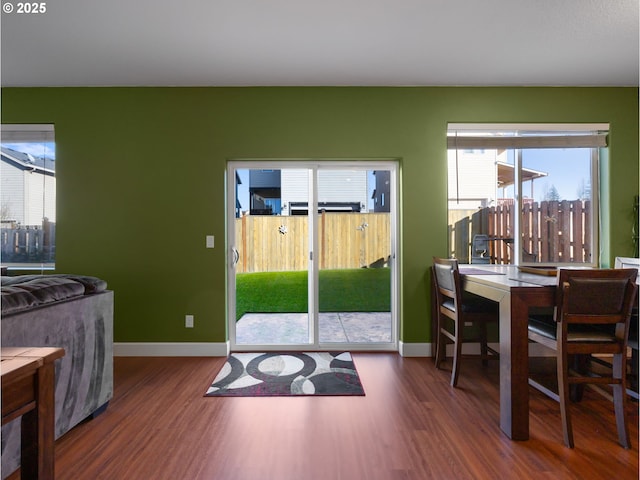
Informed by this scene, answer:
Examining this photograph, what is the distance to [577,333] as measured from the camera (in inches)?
73.1

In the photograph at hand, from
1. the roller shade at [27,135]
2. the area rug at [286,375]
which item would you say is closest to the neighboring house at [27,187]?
the roller shade at [27,135]

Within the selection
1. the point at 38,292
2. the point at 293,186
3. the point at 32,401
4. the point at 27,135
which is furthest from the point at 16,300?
the point at 27,135

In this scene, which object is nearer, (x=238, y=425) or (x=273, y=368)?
(x=238, y=425)

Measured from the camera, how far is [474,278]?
2.36 metres

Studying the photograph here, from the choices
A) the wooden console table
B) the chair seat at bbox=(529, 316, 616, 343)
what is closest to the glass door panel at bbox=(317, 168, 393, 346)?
the chair seat at bbox=(529, 316, 616, 343)

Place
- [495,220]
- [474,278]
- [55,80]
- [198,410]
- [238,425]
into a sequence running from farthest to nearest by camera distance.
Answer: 1. [495,220]
2. [55,80]
3. [474,278]
4. [198,410]
5. [238,425]

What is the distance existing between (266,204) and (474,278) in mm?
2024

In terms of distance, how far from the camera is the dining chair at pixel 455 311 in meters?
2.53

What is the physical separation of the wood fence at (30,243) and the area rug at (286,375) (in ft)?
6.93

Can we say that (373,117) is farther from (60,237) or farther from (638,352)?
(60,237)

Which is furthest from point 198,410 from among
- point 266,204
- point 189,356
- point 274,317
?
point 266,204

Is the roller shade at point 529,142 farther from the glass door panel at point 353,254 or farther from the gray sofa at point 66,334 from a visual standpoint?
the gray sofa at point 66,334

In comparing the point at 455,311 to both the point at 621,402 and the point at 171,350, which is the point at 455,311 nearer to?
the point at 621,402

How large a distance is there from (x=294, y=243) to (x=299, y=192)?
515 mm
